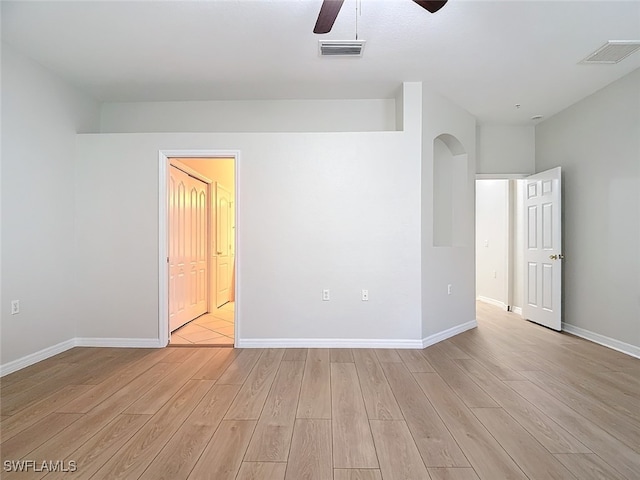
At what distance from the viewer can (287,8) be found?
8.52ft

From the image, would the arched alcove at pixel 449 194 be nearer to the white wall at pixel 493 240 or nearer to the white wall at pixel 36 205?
A: the white wall at pixel 493 240

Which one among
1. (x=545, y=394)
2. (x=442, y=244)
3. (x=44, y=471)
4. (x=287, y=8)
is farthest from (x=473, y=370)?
(x=287, y=8)

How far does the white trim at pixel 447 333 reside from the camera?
12.5ft

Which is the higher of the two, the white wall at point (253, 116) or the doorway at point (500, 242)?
the white wall at point (253, 116)

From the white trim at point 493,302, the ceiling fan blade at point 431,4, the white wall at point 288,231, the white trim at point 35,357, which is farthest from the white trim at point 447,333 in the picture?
the white trim at point 35,357

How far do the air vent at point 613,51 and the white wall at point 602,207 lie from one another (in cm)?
53

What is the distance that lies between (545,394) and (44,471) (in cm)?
316

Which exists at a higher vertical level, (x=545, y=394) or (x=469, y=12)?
(x=469, y=12)

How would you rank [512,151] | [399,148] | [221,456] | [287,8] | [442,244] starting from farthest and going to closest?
1. [512,151]
2. [442,244]
3. [399,148]
4. [287,8]
5. [221,456]

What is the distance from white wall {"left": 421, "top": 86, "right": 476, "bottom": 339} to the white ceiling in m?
0.28

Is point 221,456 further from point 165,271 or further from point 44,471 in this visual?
point 165,271

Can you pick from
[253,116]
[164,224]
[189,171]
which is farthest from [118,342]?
[253,116]

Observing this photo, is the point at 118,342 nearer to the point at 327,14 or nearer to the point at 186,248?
the point at 186,248

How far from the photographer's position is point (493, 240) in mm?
6207
